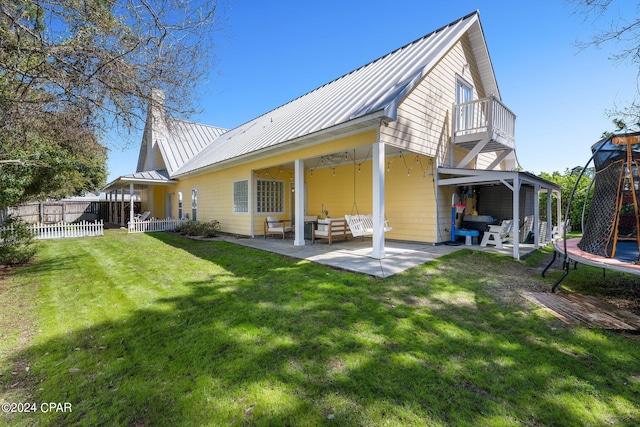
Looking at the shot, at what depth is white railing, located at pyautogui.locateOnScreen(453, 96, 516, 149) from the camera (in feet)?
27.4

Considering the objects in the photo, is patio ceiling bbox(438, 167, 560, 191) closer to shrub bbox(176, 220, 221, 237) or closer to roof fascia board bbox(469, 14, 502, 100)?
roof fascia board bbox(469, 14, 502, 100)

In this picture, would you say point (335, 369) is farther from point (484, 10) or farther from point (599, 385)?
point (484, 10)

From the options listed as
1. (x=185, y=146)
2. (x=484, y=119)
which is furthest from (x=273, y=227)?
(x=185, y=146)

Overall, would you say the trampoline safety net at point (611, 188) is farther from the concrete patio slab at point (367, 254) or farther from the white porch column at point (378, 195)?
the white porch column at point (378, 195)

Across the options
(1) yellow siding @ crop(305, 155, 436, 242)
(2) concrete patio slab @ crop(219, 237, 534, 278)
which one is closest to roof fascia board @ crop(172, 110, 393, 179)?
(2) concrete patio slab @ crop(219, 237, 534, 278)

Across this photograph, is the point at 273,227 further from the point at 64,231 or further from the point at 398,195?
the point at 64,231

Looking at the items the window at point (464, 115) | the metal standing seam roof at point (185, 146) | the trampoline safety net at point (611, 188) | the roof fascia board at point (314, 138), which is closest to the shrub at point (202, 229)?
the roof fascia board at point (314, 138)

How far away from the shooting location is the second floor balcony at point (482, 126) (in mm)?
8406

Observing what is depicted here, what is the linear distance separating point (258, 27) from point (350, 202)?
256 inches

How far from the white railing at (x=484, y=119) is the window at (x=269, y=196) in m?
6.88

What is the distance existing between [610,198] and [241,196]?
1062 centimetres

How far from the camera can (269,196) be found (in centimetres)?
1177

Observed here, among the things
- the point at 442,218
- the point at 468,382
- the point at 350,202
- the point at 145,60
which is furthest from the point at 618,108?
the point at 145,60

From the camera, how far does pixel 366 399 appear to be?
2170 mm
